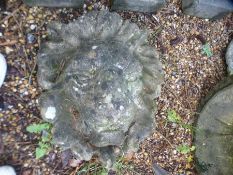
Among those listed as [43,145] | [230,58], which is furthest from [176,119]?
[43,145]

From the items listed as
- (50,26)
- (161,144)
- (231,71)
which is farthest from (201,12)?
(50,26)

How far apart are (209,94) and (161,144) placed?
376mm

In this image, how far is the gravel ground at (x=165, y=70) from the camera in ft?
7.06

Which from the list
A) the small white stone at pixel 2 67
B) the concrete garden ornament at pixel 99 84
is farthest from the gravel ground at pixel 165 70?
the concrete garden ornament at pixel 99 84

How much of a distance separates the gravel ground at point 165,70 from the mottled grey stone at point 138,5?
0.15 ft

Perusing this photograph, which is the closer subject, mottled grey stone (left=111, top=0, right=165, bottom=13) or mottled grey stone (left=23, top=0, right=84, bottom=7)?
mottled grey stone (left=23, top=0, right=84, bottom=7)

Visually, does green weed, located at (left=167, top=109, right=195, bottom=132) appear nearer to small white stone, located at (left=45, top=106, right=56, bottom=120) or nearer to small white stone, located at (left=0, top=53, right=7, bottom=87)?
small white stone, located at (left=45, top=106, right=56, bottom=120)

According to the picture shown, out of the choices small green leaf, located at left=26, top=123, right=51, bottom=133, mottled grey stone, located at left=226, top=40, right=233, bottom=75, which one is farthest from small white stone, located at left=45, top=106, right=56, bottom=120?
mottled grey stone, located at left=226, top=40, right=233, bottom=75

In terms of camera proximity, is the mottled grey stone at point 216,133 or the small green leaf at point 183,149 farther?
the small green leaf at point 183,149

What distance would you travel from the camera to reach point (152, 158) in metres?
2.49

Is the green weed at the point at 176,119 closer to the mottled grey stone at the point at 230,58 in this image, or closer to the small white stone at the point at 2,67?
the mottled grey stone at the point at 230,58

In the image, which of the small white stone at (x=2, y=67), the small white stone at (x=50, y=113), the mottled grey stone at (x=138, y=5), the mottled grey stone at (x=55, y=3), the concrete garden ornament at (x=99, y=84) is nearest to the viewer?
the concrete garden ornament at (x=99, y=84)

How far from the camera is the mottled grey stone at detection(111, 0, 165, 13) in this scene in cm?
224

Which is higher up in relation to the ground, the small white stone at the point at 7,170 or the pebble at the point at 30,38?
the pebble at the point at 30,38
